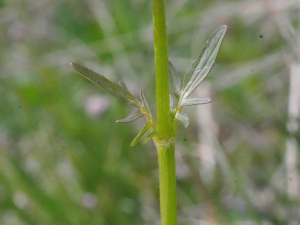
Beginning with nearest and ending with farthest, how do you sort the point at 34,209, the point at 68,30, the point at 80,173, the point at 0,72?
the point at 34,209
the point at 80,173
the point at 0,72
the point at 68,30

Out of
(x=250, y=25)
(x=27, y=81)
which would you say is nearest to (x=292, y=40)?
(x=250, y=25)

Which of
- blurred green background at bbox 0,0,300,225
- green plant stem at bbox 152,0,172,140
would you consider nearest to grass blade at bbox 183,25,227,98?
green plant stem at bbox 152,0,172,140

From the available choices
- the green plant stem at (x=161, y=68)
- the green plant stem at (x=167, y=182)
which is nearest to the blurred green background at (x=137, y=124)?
the green plant stem at (x=167, y=182)

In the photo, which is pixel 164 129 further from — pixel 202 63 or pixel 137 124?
pixel 137 124

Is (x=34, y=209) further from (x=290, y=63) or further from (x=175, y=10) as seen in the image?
(x=175, y=10)

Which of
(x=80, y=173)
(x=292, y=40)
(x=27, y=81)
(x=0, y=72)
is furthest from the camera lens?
(x=0, y=72)

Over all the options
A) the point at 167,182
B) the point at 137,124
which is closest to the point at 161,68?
the point at 167,182
